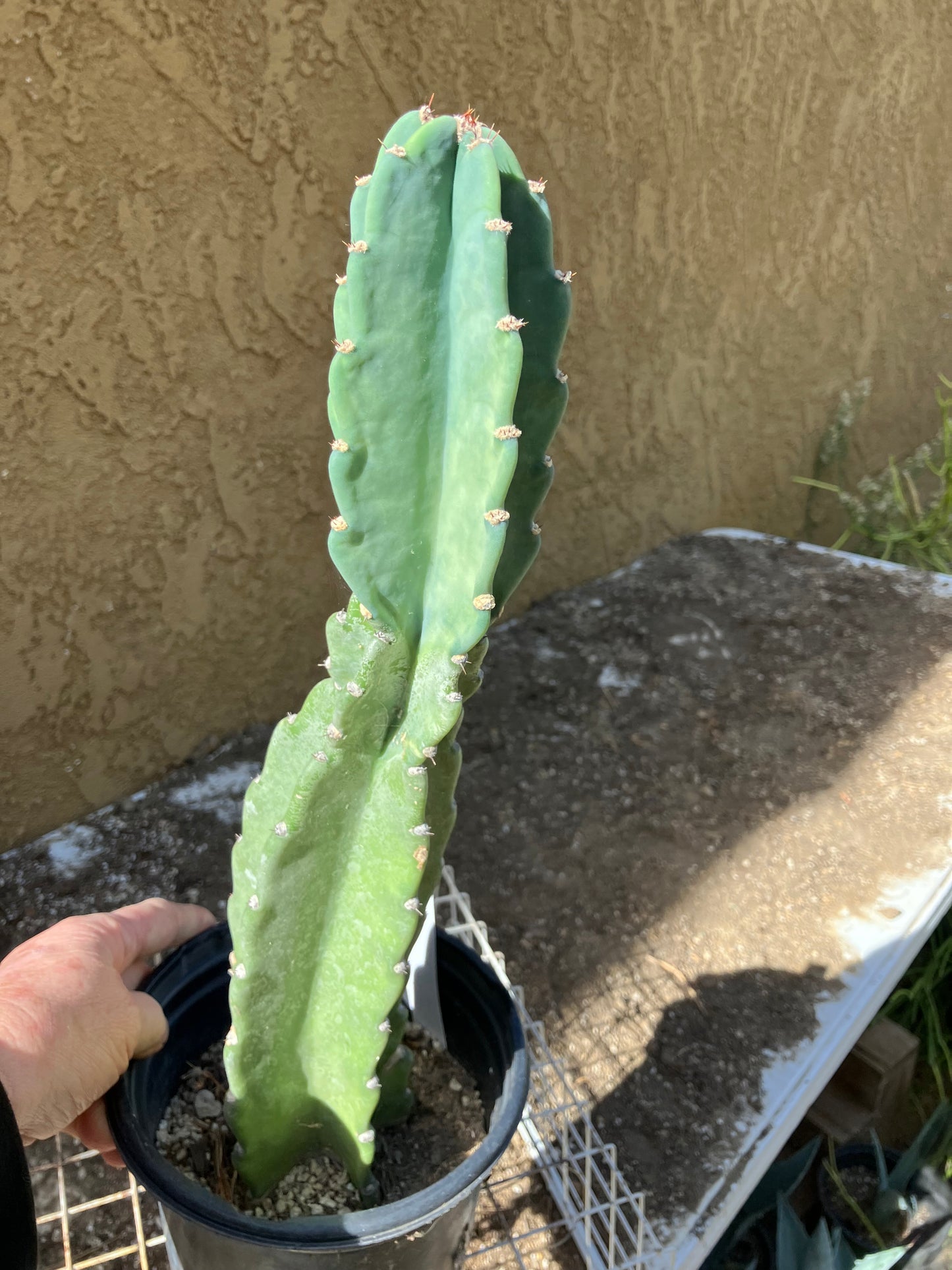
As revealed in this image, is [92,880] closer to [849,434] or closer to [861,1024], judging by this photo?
[861,1024]

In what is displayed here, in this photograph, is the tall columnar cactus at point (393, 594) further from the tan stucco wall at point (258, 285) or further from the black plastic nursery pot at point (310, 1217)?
the tan stucco wall at point (258, 285)

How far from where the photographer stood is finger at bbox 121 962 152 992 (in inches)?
34.4

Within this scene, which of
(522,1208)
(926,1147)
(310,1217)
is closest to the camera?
(310,1217)

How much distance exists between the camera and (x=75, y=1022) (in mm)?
702

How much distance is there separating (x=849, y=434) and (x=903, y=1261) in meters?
2.75

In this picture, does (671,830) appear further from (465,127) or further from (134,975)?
(465,127)

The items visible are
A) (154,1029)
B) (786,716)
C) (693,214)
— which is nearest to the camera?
(154,1029)

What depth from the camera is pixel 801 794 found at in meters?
1.80

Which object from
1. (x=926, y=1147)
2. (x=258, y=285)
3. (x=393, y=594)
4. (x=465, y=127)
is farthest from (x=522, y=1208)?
(x=258, y=285)

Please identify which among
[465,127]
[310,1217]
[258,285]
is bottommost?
[310,1217]

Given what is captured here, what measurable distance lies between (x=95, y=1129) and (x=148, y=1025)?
0.41ft

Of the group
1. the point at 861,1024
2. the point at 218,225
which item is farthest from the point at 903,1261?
the point at 218,225

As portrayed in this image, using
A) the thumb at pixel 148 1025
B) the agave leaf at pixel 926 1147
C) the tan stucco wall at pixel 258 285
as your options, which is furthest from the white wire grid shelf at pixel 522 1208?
the tan stucco wall at pixel 258 285

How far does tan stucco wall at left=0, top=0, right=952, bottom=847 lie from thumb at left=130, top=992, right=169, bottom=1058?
0.92 m
